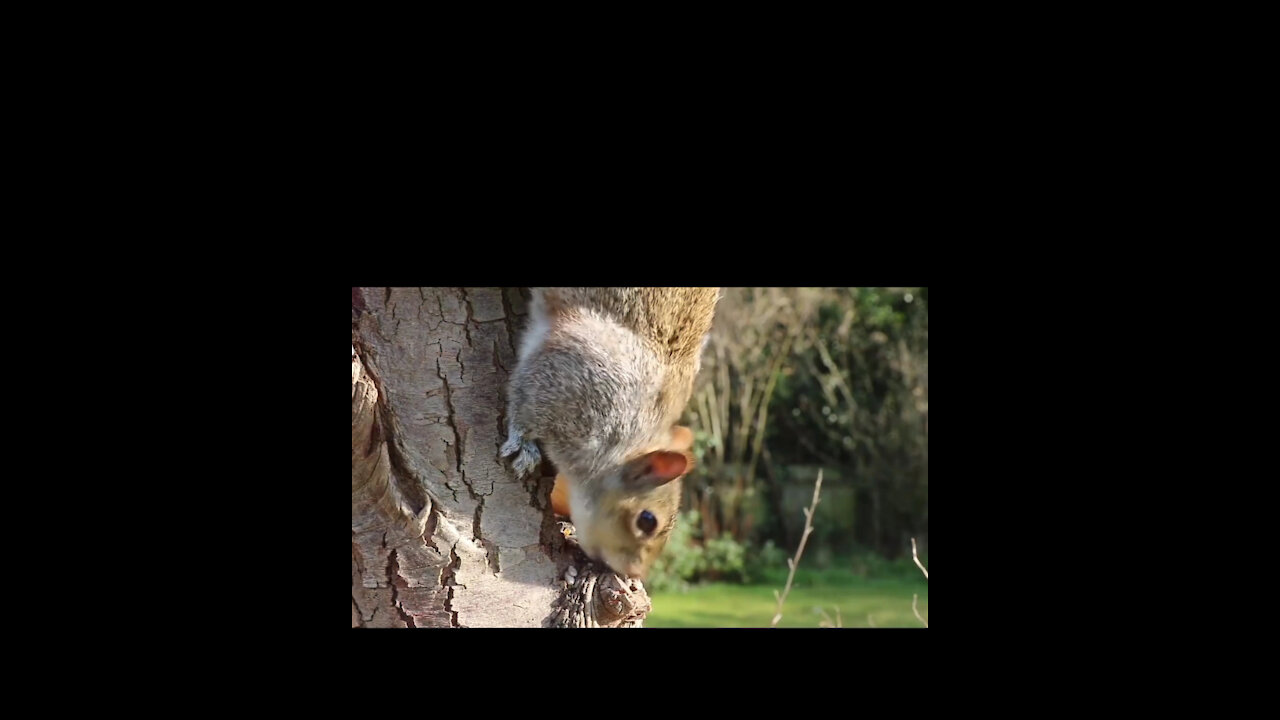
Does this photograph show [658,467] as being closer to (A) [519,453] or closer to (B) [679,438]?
(B) [679,438]

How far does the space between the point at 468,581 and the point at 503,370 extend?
1.58 ft

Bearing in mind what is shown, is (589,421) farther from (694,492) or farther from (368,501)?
(694,492)

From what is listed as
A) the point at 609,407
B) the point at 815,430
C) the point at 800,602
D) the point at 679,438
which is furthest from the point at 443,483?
the point at 815,430

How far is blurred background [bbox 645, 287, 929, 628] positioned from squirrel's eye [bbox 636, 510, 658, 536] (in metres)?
4.20

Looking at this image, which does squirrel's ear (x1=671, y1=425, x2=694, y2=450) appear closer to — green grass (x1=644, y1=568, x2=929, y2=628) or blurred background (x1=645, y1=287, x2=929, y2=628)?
green grass (x1=644, y1=568, x2=929, y2=628)

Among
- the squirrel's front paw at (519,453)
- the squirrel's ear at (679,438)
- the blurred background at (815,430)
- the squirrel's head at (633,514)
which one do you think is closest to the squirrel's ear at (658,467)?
the squirrel's head at (633,514)

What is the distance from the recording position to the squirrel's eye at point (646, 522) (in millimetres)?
2510

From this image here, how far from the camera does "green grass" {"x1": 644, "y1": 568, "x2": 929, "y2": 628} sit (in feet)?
18.4

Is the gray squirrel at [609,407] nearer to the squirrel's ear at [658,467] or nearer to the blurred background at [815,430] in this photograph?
the squirrel's ear at [658,467]

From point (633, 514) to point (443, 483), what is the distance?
0.48 m

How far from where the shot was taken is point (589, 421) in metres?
2.43

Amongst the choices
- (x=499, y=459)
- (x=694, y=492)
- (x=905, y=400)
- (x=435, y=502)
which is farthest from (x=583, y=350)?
(x=905, y=400)

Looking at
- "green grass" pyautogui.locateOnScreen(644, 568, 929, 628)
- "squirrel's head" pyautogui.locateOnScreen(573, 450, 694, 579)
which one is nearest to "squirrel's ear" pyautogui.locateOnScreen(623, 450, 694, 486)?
"squirrel's head" pyautogui.locateOnScreen(573, 450, 694, 579)

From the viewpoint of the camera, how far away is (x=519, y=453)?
2354mm
